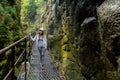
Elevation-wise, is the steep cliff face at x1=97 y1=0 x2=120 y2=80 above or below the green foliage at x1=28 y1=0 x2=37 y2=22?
below

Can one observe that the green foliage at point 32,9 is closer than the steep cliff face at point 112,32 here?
No

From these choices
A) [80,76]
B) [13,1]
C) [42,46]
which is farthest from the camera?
[13,1]

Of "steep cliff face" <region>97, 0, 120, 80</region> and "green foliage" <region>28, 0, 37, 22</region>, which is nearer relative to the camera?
"steep cliff face" <region>97, 0, 120, 80</region>

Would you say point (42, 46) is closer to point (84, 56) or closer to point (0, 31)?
point (0, 31)

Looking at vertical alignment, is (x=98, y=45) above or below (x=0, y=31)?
below

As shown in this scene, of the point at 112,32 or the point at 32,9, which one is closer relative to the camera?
the point at 112,32

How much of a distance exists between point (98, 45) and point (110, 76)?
50.0 inches

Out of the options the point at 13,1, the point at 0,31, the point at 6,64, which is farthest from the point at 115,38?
the point at 13,1

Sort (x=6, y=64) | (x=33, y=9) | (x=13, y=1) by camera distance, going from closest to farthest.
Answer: (x=6, y=64)
(x=13, y=1)
(x=33, y=9)

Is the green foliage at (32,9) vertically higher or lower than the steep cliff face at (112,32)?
higher

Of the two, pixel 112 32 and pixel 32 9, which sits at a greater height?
pixel 32 9

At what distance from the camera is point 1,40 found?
31.4ft

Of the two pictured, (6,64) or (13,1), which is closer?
(6,64)

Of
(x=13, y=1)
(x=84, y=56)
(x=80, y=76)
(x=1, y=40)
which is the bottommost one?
(x=80, y=76)
